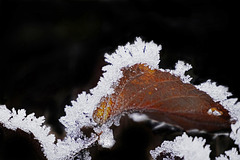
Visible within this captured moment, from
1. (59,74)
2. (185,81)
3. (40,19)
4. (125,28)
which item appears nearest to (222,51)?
(125,28)

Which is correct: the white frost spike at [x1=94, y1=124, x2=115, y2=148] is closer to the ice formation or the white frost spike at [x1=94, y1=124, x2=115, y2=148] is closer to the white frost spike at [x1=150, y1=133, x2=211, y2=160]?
the ice formation

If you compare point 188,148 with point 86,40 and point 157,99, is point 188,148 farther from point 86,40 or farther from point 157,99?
point 86,40

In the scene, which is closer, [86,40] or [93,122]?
[93,122]

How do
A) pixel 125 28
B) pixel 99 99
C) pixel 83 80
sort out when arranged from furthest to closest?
pixel 125 28, pixel 83 80, pixel 99 99

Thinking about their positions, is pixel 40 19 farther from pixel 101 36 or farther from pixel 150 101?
pixel 150 101

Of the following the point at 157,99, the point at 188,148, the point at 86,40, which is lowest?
the point at 188,148

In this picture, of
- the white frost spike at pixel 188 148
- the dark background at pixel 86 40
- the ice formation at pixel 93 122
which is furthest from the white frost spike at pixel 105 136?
the dark background at pixel 86 40

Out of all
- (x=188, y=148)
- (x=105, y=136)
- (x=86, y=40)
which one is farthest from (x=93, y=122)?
(x=86, y=40)
